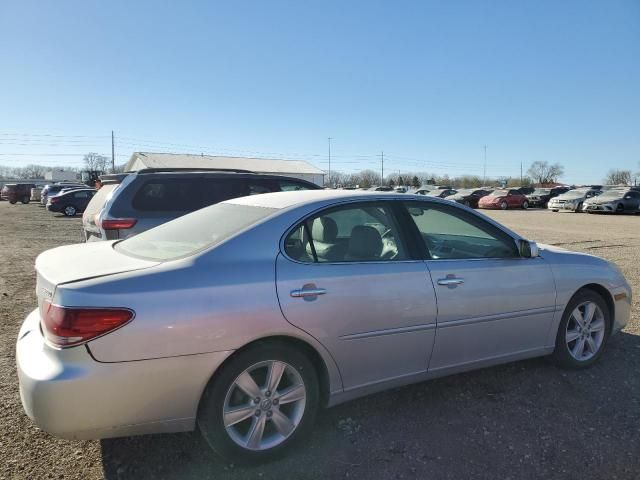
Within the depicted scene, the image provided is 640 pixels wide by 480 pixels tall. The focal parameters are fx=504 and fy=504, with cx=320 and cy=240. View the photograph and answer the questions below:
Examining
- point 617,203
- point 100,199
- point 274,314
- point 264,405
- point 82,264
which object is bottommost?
point 264,405

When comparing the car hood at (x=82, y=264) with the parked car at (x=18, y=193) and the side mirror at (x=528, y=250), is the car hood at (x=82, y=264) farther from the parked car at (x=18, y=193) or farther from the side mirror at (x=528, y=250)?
the parked car at (x=18, y=193)

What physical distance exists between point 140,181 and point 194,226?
3164mm

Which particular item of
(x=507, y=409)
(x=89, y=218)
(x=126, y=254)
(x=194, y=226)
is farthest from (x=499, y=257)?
(x=89, y=218)

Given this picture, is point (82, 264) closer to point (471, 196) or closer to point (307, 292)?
point (307, 292)

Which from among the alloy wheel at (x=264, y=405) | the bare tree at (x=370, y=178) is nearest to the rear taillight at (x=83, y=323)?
the alloy wheel at (x=264, y=405)

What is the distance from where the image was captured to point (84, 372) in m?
2.41

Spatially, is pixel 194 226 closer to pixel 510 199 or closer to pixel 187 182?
pixel 187 182

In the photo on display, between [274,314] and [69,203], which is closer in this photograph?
[274,314]

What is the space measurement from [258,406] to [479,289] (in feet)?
5.75

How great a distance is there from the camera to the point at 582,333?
14.1ft

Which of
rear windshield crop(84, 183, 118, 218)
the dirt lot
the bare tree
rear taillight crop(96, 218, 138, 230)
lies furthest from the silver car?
the bare tree

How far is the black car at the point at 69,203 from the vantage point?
86.8ft

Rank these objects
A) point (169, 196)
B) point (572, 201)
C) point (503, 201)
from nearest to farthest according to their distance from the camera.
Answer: point (169, 196)
point (572, 201)
point (503, 201)

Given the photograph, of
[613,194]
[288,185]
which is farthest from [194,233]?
[613,194]
